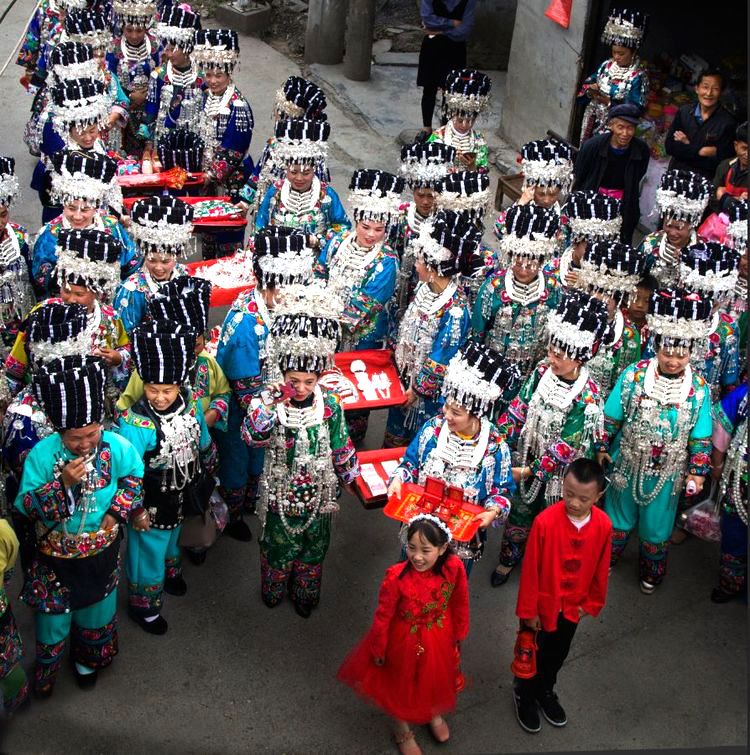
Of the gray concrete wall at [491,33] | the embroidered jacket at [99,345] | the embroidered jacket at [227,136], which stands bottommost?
the embroidered jacket at [99,345]

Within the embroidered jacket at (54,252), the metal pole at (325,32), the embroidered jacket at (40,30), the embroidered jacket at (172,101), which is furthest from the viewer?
the metal pole at (325,32)

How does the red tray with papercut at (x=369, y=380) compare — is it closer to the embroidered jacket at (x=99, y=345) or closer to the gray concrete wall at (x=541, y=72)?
the embroidered jacket at (x=99, y=345)

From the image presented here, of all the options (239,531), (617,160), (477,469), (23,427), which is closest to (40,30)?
(617,160)

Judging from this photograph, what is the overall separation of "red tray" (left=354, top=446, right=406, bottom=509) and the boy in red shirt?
0.87 meters

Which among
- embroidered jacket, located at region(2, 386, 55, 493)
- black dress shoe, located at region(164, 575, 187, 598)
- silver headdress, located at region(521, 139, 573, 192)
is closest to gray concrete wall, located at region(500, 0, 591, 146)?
silver headdress, located at region(521, 139, 573, 192)

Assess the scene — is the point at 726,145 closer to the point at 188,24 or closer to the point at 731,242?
the point at 731,242

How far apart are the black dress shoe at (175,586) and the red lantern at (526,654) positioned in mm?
1879

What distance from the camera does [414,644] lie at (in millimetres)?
4738

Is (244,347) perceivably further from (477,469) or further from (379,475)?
(477,469)

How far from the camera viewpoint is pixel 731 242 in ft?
23.4

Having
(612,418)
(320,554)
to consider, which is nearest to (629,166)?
(612,418)

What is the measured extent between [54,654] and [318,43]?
10.3m

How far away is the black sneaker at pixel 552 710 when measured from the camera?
5277mm

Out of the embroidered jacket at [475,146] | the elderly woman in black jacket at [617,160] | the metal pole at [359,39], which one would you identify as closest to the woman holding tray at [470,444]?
the embroidered jacket at [475,146]
